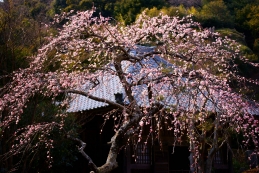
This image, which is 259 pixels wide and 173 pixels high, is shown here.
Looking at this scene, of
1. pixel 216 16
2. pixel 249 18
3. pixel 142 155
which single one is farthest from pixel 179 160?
pixel 249 18

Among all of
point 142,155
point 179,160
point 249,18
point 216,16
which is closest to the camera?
point 142,155

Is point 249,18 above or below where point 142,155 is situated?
below

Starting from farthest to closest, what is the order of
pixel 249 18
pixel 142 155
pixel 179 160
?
pixel 249 18
pixel 179 160
pixel 142 155

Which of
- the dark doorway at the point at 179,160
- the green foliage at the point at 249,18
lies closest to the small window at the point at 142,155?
the dark doorway at the point at 179,160

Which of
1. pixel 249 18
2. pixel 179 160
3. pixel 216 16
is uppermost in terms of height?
pixel 216 16

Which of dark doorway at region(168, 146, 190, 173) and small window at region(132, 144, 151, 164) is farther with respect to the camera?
dark doorway at region(168, 146, 190, 173)

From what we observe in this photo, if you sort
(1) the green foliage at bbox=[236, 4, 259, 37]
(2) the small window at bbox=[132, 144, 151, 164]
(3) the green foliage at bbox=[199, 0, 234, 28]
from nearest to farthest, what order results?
(2) the small window at bbox=[132, 144, 151, 164] < (3) the green foliage at bbox=[199, 0, 234, 28] < (1) the green foliage at bbox=[236, 4, 259, 37]

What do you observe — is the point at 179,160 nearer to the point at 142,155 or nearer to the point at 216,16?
the point at 142,155

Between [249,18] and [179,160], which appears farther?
[249,18]

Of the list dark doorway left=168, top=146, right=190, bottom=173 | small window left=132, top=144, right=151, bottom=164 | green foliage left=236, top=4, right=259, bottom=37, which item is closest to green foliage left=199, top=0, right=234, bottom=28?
green foliage left=236, top=4, right=259, bottom=37

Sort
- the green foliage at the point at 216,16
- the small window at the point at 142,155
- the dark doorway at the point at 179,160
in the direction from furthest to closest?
the green foliage at the point at 216,16 → the dark doorway at the point at 179,160 → the small window at the point at 142,155

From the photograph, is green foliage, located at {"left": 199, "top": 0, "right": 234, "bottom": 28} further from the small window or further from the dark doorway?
the small window

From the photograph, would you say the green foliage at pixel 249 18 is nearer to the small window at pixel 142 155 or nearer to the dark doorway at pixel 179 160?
the dark doorway at pixel 179 160

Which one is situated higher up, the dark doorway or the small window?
the small window
